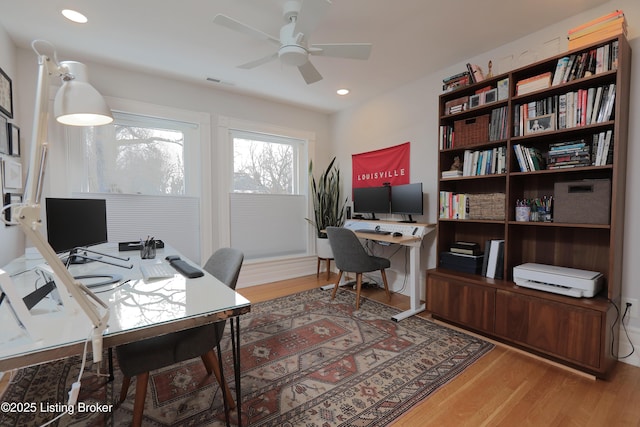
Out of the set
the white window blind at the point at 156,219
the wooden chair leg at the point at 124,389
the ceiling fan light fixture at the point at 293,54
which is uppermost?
the ceiling fan light fixture at the point at 293,54

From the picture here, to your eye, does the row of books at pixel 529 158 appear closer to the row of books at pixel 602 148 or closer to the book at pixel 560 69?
the row of books at pixel 602 148

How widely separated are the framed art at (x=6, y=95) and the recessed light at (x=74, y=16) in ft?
2.12

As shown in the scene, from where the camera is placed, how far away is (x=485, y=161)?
2.49 metres

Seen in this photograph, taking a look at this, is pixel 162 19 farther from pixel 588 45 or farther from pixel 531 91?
pixel 588 45

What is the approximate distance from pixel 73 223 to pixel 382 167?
3.15 meters

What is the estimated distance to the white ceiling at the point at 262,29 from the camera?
2.04 metres

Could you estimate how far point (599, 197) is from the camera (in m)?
1.87

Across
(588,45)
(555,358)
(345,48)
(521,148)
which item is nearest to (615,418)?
(555,358)

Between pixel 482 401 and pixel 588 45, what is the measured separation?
2355 mm

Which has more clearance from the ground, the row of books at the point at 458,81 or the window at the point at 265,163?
the row of books at the point at 458,81

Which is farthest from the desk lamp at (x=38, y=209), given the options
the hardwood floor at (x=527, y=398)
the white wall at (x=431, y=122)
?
the white wall at (x=431, y=122)

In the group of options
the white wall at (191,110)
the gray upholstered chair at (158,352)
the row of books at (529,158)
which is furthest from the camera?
the white wall at (191,110)

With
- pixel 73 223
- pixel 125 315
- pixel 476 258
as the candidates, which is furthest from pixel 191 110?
pixel 476 258

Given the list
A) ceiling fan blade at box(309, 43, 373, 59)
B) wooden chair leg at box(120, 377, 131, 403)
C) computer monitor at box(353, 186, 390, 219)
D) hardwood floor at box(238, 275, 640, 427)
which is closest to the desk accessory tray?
wooden chair leg at box(120, 377, 131, 403)
